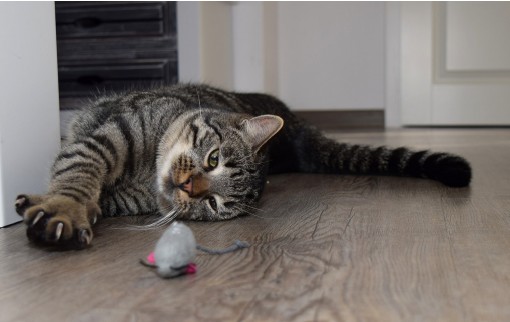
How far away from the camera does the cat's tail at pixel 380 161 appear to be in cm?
238

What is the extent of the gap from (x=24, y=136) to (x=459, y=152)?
7.58 ft

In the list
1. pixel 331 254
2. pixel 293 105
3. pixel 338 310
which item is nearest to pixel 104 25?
pixel 293 105

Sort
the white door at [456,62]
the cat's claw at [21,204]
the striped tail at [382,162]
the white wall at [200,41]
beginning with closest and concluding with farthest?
the cat's claw at [21,204], the striped tail at [382,162], the white wall at [200,41], the white door at [456,62]

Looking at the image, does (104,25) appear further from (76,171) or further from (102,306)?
(102,306)

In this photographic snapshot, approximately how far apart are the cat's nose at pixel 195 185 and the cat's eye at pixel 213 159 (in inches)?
2.1

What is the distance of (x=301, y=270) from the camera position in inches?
48.9

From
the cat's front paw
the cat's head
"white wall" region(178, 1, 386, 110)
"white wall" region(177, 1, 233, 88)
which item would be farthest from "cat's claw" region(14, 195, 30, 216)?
"white wall" region(178, 1, 386, 110)

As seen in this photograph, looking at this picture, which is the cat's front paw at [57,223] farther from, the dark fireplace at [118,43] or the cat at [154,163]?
the dark fireplace at [118,43]

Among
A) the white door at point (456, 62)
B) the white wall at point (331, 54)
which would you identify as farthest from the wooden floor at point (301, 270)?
the white wall at point (331, 54)

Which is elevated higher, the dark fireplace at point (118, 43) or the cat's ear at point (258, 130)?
the dark fireplace at point (118, 43)

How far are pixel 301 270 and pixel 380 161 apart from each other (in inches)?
57.4

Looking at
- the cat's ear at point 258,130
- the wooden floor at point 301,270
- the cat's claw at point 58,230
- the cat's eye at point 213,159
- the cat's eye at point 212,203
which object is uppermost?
the cat's ear at point 258,130

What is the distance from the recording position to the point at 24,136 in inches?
71.2

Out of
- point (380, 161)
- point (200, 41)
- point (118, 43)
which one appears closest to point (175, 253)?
point (380, 161)
